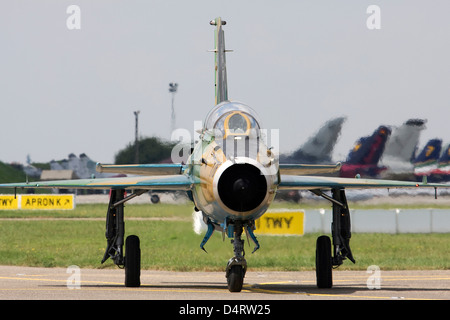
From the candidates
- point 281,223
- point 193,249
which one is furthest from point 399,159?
point 193,249

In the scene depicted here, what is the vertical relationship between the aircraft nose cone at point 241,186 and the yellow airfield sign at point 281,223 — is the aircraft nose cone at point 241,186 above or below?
above

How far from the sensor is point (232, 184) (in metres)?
16.7

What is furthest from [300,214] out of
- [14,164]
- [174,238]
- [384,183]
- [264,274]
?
[14,164]

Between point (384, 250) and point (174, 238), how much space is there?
7.45 m

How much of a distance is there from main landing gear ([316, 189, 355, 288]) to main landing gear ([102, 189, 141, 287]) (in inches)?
159

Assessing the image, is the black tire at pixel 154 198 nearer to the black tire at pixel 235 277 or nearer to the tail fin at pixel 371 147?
the tail fin at pixel 371 147

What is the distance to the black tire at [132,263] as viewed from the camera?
20.8 meters

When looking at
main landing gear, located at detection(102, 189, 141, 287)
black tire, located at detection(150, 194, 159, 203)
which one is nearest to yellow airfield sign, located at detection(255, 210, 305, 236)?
main landing gear, located at detection(102, 189, 141, 287)

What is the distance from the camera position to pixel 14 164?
8912 centimetres

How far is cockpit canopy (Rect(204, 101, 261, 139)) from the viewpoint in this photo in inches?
707

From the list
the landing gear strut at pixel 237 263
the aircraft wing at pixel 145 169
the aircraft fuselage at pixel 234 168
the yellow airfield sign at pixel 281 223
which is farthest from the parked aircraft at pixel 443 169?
the landing gear strut at pixel 237 263

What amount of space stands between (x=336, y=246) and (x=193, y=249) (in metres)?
9.64

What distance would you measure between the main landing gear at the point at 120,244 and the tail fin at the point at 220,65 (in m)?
4.34

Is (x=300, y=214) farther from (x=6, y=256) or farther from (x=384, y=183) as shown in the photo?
(x=384, y=183)
